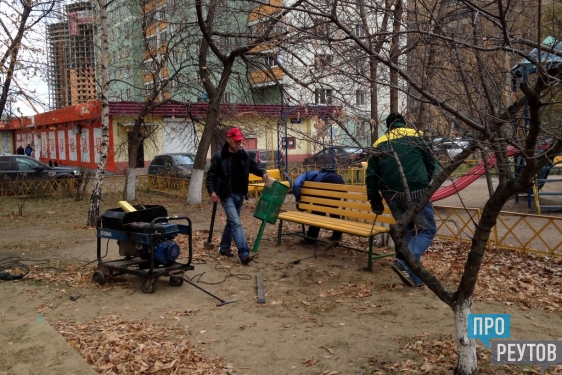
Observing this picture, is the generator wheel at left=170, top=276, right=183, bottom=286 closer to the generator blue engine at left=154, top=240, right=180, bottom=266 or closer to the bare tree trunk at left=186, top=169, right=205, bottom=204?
the generator blue engine at left=154, top=240, right=180, bottom=266

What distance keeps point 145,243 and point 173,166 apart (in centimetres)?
1351

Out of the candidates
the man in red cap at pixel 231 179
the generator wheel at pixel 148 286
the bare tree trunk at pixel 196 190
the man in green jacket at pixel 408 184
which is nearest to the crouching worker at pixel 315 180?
the man in red cap at pixel 231 179

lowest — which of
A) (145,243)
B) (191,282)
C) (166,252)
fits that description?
(191,282)

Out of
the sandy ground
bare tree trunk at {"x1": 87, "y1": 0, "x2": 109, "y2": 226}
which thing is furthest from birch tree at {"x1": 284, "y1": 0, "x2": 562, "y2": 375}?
bare tree trunk at {"x1": 87, "y1": 0, "x2": 109, "y2": 226}

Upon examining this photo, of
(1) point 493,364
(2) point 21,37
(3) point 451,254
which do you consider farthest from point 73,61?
(1) point 493,364

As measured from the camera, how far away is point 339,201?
286 inches

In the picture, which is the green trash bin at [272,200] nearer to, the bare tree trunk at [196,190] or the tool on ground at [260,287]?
the tool on ground at [260,287]

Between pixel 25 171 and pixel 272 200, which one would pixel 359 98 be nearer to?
pixel 272 200

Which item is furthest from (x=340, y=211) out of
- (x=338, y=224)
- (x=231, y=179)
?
(x=231, y=179)

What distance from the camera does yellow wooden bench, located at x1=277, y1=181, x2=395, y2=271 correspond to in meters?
6.30

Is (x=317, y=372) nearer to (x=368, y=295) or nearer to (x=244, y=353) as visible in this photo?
(x=244, y=353)

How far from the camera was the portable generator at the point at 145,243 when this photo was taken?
5480mm

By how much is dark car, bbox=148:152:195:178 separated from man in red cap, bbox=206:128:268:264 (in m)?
11.0

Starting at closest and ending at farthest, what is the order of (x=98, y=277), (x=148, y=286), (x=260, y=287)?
(x=148, y=286)
(x=260, y=287)
(x=98, y=277)
